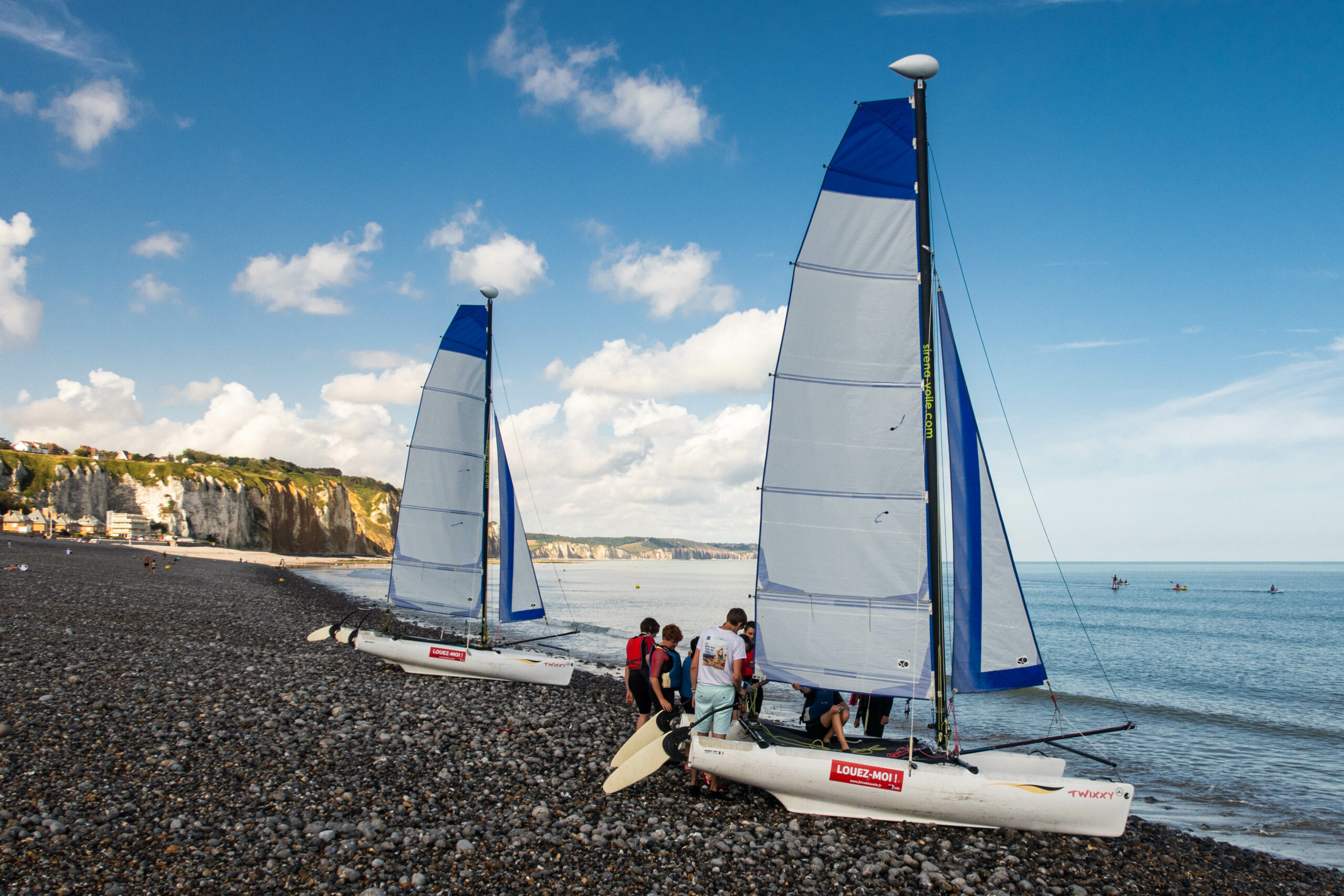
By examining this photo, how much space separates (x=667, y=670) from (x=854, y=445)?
391cm

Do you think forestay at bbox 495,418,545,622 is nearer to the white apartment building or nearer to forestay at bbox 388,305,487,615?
forestay at bbox 388,305,487,615

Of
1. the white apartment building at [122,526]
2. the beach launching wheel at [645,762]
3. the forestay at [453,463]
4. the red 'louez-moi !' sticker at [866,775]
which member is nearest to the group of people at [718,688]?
the beach launching wheel at [645,762]

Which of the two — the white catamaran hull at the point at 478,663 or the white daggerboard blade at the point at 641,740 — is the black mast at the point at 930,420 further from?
the white catamaran hull at the point at 478,663

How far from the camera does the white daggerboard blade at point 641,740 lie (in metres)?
8.16

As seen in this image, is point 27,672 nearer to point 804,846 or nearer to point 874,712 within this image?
point 804,846

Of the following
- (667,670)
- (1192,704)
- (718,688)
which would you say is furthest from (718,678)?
(1192,704)

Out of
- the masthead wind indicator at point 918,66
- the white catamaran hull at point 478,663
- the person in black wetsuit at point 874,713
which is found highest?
the masthead wind indicator at point 918,66

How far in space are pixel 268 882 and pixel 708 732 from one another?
4.37m

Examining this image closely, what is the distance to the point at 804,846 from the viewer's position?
680 centimetres

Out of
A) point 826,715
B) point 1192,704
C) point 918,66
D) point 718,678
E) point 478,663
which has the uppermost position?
point 918,66

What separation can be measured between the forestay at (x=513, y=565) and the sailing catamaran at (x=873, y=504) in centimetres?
776

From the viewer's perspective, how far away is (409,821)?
6.73m

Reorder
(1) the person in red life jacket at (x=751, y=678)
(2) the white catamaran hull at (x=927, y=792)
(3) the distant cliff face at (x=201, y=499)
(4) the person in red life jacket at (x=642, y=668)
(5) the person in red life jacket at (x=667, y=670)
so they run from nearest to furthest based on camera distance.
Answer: (2) the white catamaran hull at (x=927, y=792)
(1) the person in red life jacket at (x=751, y=678)
(5) the person in red life jacket at (x=667, y=670)
(4) the person in red life jacket at (x=642, y=668)
(3) the distant cliff face at (x=201, y=499)

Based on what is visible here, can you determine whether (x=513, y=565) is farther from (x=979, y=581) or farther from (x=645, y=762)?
(x=979, y=581)
